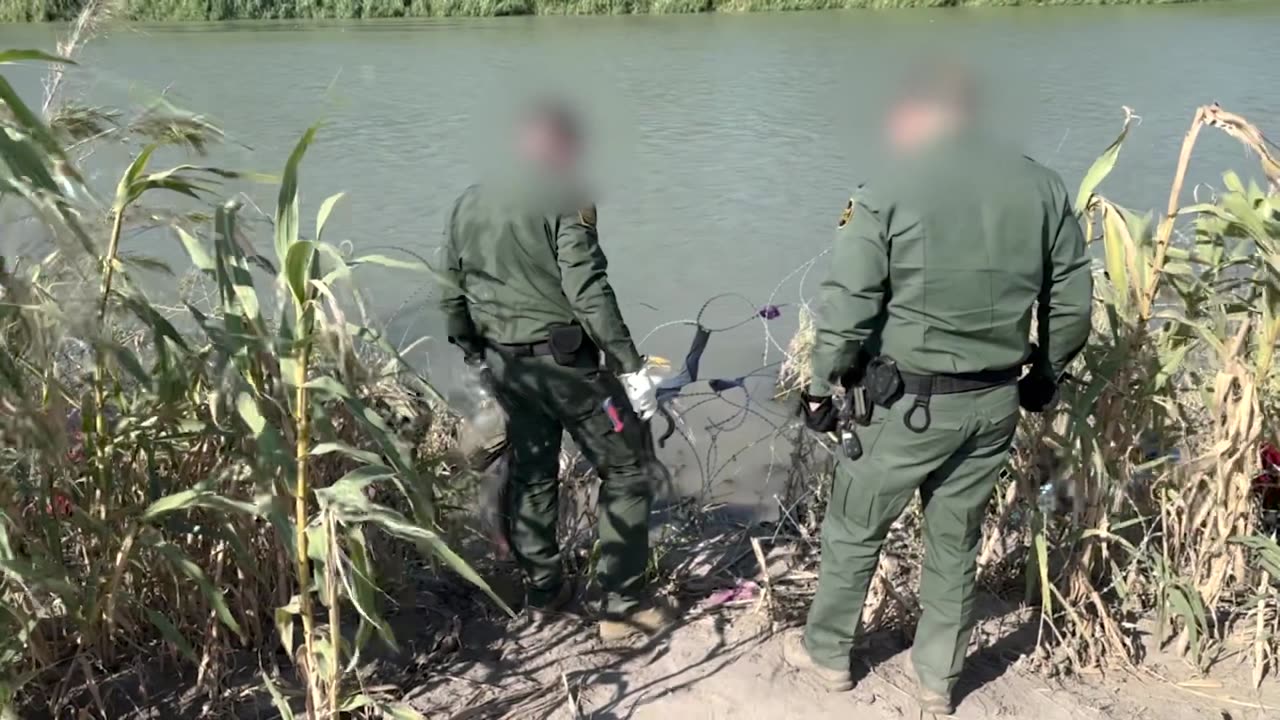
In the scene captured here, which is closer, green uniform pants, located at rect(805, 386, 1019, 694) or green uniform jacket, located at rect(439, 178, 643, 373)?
green uniform pants, located at rect(805, 386, 1019, 694)

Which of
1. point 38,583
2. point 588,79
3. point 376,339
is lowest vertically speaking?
point 38,583

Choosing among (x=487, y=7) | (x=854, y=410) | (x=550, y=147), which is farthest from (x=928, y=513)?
(x=487, y=7)

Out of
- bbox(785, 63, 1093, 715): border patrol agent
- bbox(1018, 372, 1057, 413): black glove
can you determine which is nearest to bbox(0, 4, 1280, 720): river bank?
bbox(1018, 372, 1057, 413): black glove

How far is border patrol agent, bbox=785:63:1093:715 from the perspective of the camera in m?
2.56

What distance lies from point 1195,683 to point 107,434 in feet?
9.43

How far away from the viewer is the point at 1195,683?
2.95m

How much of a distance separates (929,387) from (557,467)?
1.18m

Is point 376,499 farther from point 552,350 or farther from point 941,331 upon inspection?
point 941,331

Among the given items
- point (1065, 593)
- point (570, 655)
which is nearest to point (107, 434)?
point (570, 655)

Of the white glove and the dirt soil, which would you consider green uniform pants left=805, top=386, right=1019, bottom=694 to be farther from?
the white glove

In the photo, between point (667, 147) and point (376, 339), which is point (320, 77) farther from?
point (376, 339)

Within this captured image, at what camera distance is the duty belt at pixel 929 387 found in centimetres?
264

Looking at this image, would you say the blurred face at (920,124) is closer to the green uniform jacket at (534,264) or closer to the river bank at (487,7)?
the green uniform jacket at (534,264)

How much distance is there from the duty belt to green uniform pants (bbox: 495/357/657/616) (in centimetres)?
83
